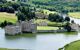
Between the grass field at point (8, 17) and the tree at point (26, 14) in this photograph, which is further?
the tree at point (26, 14)

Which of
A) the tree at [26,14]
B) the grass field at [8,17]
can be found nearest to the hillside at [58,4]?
the tree at [26,14]

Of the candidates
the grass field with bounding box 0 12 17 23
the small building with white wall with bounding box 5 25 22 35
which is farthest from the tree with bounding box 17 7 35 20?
the small building with white wall with bounding box 5 25 22 35

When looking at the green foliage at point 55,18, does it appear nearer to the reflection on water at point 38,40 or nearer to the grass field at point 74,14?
the reflection on water at point 38,40

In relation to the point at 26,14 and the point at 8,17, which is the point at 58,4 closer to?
the point at 26,14

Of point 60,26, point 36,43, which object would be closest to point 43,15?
point 60,26

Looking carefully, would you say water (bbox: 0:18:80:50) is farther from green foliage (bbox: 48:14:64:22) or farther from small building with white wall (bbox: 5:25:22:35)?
green foliage (bbox: 48:14:64:22)

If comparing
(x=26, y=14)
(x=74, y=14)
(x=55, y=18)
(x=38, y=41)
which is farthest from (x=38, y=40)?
(x=74, y=14)

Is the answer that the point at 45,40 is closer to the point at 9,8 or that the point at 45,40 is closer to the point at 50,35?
the point at 50,35
